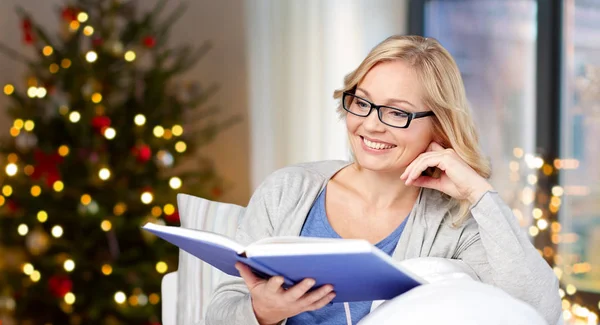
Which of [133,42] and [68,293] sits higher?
[133,42]

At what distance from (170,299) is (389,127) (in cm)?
69

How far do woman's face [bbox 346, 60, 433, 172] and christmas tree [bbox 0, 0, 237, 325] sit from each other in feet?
5.67

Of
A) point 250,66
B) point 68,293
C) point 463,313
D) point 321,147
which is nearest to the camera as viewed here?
point 463,313

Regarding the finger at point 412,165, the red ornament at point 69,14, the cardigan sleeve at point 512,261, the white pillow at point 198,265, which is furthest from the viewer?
the red ornament at point 69,14

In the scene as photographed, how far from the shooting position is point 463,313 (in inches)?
42.1

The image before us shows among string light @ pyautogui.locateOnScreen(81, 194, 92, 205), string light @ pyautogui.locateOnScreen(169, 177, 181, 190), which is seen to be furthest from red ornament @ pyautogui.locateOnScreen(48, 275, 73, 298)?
string light @ pyautogui.locateOnScreen(169, 177, 181, 190)

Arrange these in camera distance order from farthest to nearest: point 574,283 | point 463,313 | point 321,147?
point 321,147 < point 574,283 < point 463,313

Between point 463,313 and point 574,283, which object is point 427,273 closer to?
point 463,313

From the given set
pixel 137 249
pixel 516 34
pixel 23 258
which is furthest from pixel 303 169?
pixel 516 34

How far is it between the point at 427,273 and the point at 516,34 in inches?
96.2

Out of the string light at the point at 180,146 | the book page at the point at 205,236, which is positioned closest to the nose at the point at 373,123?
the book page at the point at 205,236

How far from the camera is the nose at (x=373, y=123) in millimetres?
1531

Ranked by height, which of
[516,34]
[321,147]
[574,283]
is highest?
[516,34]

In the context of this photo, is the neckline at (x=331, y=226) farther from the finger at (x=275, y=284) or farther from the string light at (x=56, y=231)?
the string light at (x=56, y=231)
